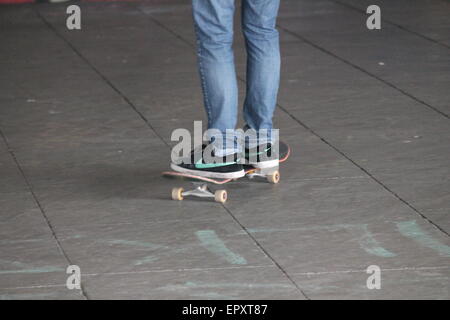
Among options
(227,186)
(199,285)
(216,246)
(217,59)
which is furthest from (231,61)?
(199,285)

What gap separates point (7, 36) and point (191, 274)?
5.17 metres

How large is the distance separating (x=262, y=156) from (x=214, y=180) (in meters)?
0.29

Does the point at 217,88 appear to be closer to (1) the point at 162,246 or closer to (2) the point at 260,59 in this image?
(2) the point at 260,59

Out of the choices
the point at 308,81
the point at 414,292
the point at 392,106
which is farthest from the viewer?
the point at 308,81

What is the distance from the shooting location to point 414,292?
3498 mm

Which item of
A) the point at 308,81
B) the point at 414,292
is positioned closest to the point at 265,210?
the point at 414,292

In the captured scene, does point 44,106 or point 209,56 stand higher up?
point 209,56

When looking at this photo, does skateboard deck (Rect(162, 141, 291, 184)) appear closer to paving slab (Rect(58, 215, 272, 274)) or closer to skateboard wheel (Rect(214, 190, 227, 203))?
skateboard wheel (Rect(214, 190, 227, 203))

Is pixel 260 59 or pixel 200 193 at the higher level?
pixel 260 59

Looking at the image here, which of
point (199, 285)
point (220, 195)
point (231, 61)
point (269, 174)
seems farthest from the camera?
point (269, 174)

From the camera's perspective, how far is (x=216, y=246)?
3969mm

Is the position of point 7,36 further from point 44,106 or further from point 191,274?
point 191,274

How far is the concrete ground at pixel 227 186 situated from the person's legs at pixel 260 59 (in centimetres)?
32

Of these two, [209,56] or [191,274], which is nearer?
[191,274]
